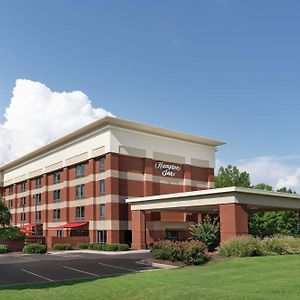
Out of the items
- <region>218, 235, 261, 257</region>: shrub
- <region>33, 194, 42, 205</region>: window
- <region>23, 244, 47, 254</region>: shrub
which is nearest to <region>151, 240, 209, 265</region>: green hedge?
<region>218, 235, 261, 257</region>: shrub

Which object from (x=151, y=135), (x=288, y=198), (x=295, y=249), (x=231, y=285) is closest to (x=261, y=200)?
(x=288, y=198)

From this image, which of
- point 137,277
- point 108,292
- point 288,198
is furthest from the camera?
point 288,198

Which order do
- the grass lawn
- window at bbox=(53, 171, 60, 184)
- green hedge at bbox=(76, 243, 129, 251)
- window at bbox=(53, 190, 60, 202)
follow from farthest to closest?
1. window at bbox=(53, 171, 60, 184)
2. window at bbox=(53, 190, 60, 202)
3. green hedge at bbox=(76, 243, 129, 251)
4. the grass lawn

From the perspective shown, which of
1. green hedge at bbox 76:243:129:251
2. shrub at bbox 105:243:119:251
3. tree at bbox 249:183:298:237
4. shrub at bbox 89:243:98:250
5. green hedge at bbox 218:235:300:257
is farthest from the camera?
tree at bbox 249:183:298:237

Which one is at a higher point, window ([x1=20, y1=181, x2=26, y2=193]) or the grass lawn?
window ([x1=20, y1=181, x2=26, y2=193])

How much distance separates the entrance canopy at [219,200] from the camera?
37875 mm

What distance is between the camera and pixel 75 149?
60281 millimetres

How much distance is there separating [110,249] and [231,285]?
31166 millimetres

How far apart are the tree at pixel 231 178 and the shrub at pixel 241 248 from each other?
165 ft

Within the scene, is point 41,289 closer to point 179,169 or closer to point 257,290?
point 257,290

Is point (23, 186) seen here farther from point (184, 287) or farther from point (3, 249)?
point (184, 287)

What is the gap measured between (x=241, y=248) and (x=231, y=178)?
5299 cm

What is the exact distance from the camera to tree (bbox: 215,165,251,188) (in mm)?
81562

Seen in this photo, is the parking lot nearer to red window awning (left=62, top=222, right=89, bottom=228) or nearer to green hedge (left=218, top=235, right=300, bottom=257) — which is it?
green hedge (left=218, top=235, right=300, bottom=257)
